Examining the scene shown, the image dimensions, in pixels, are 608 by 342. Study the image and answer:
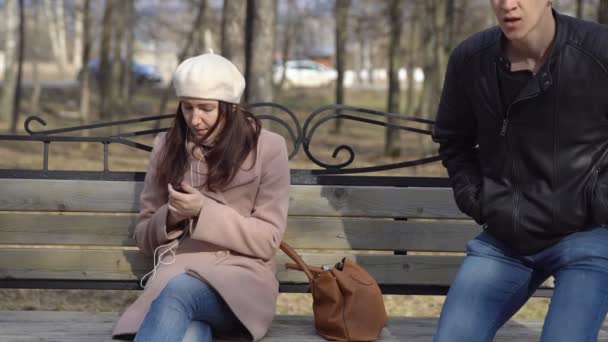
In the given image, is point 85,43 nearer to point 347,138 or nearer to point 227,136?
point 347,138

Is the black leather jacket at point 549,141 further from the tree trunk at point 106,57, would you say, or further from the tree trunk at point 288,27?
the tree trunk at point 288,27

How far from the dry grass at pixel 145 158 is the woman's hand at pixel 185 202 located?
Result: 3.02 meters

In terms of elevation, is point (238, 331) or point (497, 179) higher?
point (497, 179)

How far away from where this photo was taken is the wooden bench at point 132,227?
452cm

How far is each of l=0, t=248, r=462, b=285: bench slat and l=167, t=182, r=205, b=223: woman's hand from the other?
696mm

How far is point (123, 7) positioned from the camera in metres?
26.5

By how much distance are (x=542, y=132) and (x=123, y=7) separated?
23.9 m

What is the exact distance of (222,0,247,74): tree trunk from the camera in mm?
9102

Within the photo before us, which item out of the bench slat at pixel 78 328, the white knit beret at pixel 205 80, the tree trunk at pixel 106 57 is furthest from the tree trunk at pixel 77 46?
the white knit beret at pixel 205 80

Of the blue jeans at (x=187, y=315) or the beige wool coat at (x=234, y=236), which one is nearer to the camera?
the blue jeans at (x=187, y=315)

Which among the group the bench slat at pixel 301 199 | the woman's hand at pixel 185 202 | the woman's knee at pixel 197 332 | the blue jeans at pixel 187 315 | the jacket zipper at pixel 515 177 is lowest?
the woman's knee at pixel 197 332

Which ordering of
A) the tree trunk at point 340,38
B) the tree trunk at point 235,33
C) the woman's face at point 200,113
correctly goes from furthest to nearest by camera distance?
1. the tree trunk at point 340,38
2. the tree trunk at point 235,33
3. the woman's face at point 200,113

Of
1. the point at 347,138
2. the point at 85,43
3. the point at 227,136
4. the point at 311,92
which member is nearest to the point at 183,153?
the point at 227,136

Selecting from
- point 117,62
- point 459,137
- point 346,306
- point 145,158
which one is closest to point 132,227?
point 346,306
